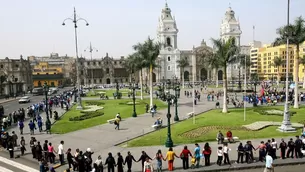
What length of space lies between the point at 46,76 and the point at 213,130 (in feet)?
353

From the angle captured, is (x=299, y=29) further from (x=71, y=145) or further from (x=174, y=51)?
(x=174, y=51)

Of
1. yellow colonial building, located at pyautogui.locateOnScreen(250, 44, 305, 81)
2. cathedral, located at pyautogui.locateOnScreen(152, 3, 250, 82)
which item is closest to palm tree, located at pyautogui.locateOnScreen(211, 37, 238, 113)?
yellow colonial building, located at pyautogui.locateOnScreen(250, 44, 305, 81)

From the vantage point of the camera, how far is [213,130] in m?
23.5

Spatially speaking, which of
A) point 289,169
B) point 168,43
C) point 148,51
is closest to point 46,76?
point 168,43

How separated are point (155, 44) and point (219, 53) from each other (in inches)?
402

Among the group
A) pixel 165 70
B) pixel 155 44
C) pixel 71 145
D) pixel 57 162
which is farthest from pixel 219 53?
pixel 165 70

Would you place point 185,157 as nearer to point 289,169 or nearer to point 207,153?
point 207,153

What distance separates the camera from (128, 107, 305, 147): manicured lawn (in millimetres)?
21172

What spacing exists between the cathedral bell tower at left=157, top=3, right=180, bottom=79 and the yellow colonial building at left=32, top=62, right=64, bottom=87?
41.5 metres

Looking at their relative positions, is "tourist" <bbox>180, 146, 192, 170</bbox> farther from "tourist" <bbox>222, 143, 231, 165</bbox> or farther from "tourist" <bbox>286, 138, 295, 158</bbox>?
"tourist" <bbox>286, 138, 295, 158</bbox>

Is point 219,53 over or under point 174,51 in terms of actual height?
under

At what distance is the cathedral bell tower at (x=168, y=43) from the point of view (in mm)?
123000

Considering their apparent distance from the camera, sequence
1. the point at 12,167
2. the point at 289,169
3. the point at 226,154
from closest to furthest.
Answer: the point at 289,169, the point at 226,154, the point at 12,167

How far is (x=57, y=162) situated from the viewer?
57.5ft
